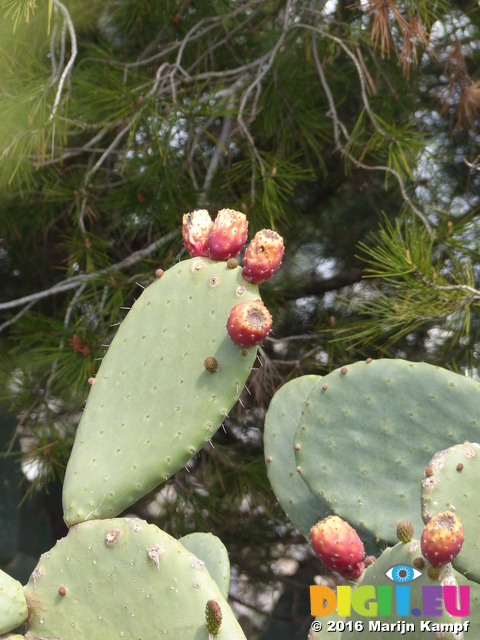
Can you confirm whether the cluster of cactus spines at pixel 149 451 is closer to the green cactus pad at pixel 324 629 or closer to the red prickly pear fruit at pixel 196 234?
the red prickly pear fruit at pixel 196 234

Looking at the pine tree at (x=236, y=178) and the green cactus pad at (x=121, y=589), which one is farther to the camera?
the pine tree at (x=236, y=178)

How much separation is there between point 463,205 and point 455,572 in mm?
1277

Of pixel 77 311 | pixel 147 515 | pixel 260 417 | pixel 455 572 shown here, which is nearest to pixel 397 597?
pixel 455 572

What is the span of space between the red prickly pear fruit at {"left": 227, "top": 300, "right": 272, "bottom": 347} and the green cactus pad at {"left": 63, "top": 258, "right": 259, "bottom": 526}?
3 cm

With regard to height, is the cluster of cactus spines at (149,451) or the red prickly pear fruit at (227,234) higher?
the red prickly pear fruit at (227,234)

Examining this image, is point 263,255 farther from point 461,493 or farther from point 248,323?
point 461,493

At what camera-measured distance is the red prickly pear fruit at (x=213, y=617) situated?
837 mm

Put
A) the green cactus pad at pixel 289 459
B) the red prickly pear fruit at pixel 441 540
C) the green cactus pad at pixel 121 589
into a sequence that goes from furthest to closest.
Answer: the green cactus pad at pixel 289 459, the green cactus pad at pixel 121 589, the red prickly pear fruit at pixel 441 540

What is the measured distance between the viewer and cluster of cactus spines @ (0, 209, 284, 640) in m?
0.91

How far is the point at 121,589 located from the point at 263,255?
45 cm

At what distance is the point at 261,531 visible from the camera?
7.04ft

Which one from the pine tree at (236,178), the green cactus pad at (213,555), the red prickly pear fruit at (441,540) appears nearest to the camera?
the red prickly pear fruit at (441,540)

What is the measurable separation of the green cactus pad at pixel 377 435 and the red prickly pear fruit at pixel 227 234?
265mm

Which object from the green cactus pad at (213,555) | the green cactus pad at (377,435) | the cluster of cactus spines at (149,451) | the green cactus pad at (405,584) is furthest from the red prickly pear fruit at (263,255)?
the green cactus pad at (213,555)
